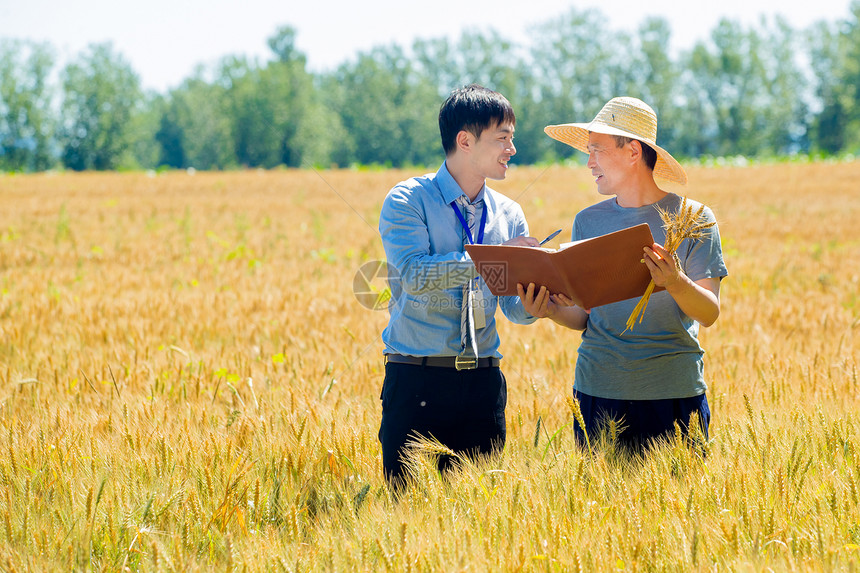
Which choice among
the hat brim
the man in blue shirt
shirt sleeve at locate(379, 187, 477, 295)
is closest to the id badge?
the man in blue shirt

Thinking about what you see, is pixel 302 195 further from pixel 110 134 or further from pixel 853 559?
pixel 110 134

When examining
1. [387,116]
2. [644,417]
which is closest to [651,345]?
[644,417]

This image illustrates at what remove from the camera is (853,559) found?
1854 mm

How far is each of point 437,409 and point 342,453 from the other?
1.64 ft

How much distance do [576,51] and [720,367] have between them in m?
75.4

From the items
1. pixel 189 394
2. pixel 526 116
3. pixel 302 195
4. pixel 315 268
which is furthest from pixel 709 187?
pixel 526 116

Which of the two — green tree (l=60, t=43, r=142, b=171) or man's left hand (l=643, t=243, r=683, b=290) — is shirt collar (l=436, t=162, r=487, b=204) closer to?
man's left hand (l=643, t=243, r=683, b=290)

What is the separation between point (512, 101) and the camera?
70.7 meters

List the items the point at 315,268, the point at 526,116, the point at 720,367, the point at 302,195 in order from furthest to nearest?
the point at 526,116, the point at 302,195, the point at 315,268, the point at 720,367

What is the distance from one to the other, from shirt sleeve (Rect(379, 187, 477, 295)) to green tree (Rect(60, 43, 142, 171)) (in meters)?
72.0

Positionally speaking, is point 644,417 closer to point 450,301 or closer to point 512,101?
point 450,301

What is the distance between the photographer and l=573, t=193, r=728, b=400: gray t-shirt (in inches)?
105

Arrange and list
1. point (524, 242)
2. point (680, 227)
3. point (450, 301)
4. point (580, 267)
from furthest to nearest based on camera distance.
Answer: point (450, 301) < point (524, 242) < point (580, 267) < point (680, 227)

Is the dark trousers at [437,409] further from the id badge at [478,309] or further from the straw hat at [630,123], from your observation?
the straw hat at [630,123]
